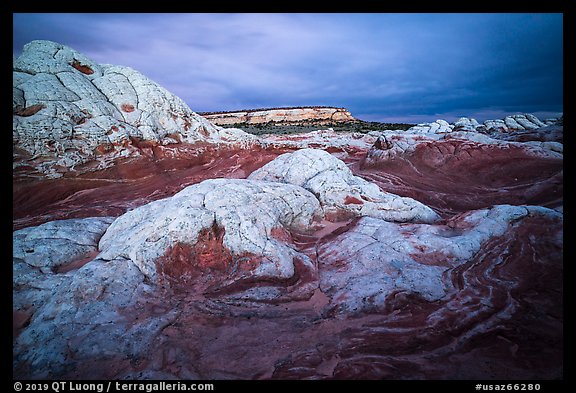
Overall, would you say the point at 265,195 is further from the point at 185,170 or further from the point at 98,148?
the point at 98,148

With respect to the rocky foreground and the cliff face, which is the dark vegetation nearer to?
the cliff face

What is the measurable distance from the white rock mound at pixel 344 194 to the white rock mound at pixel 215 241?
1.82 m

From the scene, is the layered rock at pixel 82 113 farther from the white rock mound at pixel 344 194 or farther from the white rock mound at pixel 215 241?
the white rock mound at pixel 344 194

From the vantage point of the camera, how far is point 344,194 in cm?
920

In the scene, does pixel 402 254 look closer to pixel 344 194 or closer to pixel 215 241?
pixel 344 194

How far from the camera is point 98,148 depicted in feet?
42.1

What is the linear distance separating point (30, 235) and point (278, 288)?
18.9 feet

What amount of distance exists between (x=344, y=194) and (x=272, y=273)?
3887mm

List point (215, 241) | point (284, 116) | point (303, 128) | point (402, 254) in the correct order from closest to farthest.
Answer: point (402, 254), point (215, 241), point (303, 128), point (284, 116)

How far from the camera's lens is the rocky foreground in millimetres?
4293

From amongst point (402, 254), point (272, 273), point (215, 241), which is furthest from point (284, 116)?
point (272, 273)

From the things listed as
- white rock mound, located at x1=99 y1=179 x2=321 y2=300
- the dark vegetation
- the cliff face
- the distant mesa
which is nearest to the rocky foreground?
white rock mound, located at x1=99 y1=179 x2=321 y2=300

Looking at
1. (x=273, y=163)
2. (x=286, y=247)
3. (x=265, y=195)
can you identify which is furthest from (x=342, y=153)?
(x=286, y=247)

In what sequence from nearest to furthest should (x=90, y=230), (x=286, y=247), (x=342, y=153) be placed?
1. (x=286, y=247)
2. (x=90, y=230)
3. (x=342, y=153)
